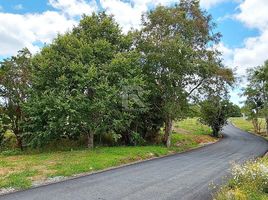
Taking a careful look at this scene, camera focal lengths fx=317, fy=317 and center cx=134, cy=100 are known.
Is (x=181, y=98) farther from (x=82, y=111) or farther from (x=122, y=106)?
(x=82, y=111)

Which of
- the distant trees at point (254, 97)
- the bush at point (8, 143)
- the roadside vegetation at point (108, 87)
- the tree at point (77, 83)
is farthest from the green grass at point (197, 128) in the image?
the bush at point (8, 143)

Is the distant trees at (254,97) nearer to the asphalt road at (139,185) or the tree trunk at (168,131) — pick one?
the tree trunk at (168,131)

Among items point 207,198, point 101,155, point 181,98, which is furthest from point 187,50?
point 207,198

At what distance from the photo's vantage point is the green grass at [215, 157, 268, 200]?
9.09 m

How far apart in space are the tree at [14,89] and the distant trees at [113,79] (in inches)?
3.2

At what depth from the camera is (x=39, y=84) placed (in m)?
23.8

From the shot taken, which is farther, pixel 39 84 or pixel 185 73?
pixel 185 73

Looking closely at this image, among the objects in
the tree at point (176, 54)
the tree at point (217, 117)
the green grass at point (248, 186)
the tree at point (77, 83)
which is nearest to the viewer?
the green grass at point (248, 186)

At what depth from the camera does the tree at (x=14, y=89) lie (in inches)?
1056

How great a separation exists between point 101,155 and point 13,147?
1162cm

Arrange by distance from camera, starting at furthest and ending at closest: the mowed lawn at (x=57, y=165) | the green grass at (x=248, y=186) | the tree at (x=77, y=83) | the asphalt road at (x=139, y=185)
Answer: the tree at (x=77, y=83) → the mowed lawn at (x=57, y=165) → the asphalt road at (x=139, y=185) → the green grass at (x=248, y=186)

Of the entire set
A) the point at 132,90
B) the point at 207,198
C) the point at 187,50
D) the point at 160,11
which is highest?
the point at 160,11

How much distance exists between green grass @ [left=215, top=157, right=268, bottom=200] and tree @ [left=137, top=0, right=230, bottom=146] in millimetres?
16112

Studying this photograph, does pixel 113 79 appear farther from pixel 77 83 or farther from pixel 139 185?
pixel 139 185
